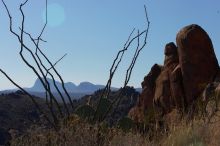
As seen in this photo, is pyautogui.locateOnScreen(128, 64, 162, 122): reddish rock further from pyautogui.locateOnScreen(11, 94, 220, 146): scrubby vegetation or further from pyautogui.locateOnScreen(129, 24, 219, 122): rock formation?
pyautogui.locateOnScreen(11, 94, 220, 146): scrubby vegetation

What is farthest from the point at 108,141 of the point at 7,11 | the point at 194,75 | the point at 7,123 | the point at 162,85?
the point at 7,123

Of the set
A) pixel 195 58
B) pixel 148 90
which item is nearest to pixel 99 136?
pixel 195 58

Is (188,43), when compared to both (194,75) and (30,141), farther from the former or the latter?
(30,141)

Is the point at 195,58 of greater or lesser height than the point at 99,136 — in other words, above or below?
above

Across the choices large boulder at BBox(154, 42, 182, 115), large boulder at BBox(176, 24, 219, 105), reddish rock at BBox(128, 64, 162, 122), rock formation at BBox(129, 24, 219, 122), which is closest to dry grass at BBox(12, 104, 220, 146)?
rock formation at BBox(129, 24, 219, 122)

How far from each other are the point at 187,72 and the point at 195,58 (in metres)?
1.14

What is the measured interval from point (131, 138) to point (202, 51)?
94.8 ft

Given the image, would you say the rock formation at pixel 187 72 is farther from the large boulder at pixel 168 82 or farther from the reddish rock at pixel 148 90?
the reddish rock at pixel 148 90

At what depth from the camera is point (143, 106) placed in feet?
127

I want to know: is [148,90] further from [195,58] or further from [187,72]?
[195,58]

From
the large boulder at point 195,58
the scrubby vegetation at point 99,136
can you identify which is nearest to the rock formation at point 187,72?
the large boulder at point 195,58

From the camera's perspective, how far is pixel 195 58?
115 feet

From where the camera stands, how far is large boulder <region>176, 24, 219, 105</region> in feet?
113

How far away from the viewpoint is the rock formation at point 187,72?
34.4 m
